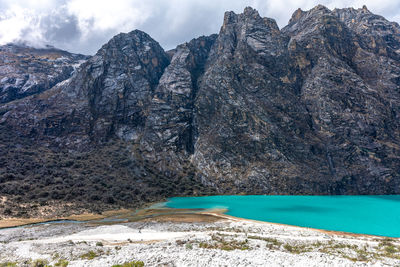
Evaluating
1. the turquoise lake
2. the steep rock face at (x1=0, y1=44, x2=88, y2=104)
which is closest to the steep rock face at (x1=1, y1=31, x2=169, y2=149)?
the steep rock face at (x1=0, y1=44, x2=88, y2=104)

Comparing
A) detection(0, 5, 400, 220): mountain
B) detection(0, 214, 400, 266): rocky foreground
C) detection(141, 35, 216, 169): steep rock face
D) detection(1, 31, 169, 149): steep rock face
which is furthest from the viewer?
detection(1, 31, 169, 149): steep rock face

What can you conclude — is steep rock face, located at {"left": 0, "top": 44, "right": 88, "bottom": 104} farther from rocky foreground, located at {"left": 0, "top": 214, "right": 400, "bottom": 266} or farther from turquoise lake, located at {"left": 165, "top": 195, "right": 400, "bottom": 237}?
turquoise lake, located at {"left": 165, "top": 195, "right": 400, "bottom": 237}

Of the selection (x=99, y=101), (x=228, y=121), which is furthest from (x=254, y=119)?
(x=99, y=101)

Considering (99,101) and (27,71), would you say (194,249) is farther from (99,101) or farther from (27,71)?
(27,71)

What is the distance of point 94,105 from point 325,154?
97.8m

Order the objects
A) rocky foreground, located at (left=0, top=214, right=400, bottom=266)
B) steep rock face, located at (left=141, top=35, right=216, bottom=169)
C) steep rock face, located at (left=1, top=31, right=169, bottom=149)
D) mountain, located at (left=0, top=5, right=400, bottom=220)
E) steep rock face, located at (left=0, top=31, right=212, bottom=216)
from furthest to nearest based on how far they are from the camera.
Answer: steep rock face, located at (left=1, top=31, right=169, bottom=149), steep rock face, located at (left=141, top=35, right=216, bottom=169), mountain, located at (left=0, top=5, right=400, bottom=220), steep rock face, located at (left=0, top=31, right=212, bottom=216), rocky foreground, located at (left=0, top=214, right=400, bottom=266)

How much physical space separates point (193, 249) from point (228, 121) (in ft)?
267

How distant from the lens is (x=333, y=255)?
70.7ft

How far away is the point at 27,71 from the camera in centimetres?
14100

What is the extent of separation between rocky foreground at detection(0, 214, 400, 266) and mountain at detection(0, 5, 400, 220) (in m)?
32.0

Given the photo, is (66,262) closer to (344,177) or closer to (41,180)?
(41,180)

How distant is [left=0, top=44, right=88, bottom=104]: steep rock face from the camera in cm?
12644

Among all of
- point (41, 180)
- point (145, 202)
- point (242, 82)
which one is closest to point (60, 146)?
point (41, 180)

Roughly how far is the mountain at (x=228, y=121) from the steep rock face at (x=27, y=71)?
728 inches
